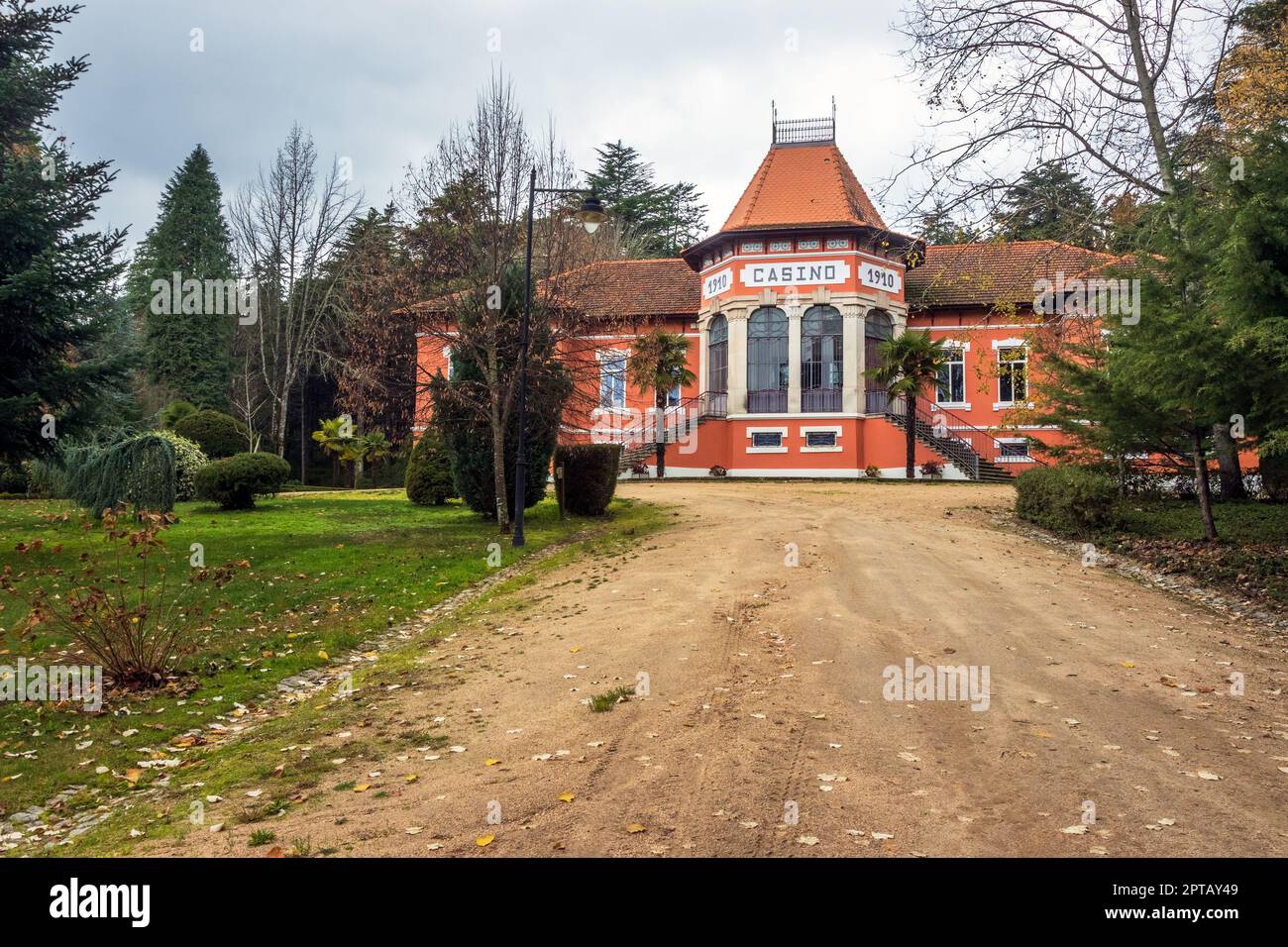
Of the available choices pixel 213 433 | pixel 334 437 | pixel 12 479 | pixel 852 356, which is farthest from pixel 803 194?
pixel 12 479

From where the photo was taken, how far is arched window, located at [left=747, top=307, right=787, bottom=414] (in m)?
32.7

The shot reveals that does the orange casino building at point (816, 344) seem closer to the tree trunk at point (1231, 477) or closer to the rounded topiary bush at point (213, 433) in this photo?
the rounded topiary bush at point (213, 433)

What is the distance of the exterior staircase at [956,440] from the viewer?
30.0 metres

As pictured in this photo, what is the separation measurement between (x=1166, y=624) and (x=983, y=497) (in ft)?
42.9

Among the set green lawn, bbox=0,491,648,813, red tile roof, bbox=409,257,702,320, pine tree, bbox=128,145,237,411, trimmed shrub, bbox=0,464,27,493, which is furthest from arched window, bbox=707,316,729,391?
pine tree, bbox=128,145,237,411

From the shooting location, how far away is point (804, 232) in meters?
31.7

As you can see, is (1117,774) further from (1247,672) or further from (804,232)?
(804,232)

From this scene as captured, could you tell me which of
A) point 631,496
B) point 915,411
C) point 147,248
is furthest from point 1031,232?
point 147,248

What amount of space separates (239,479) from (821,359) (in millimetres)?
20296

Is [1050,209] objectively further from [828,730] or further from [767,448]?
[767,448]

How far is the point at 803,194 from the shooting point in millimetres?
32938

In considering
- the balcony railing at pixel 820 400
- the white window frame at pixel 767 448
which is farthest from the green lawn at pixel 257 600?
the balcony railing at pixel 820 400

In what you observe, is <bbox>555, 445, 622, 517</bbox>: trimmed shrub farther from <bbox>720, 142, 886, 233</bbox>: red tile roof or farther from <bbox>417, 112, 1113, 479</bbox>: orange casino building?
<bbox>720, 142, 886, 233</bbox>: red tile roof

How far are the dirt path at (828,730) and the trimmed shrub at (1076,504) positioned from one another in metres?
4.82
